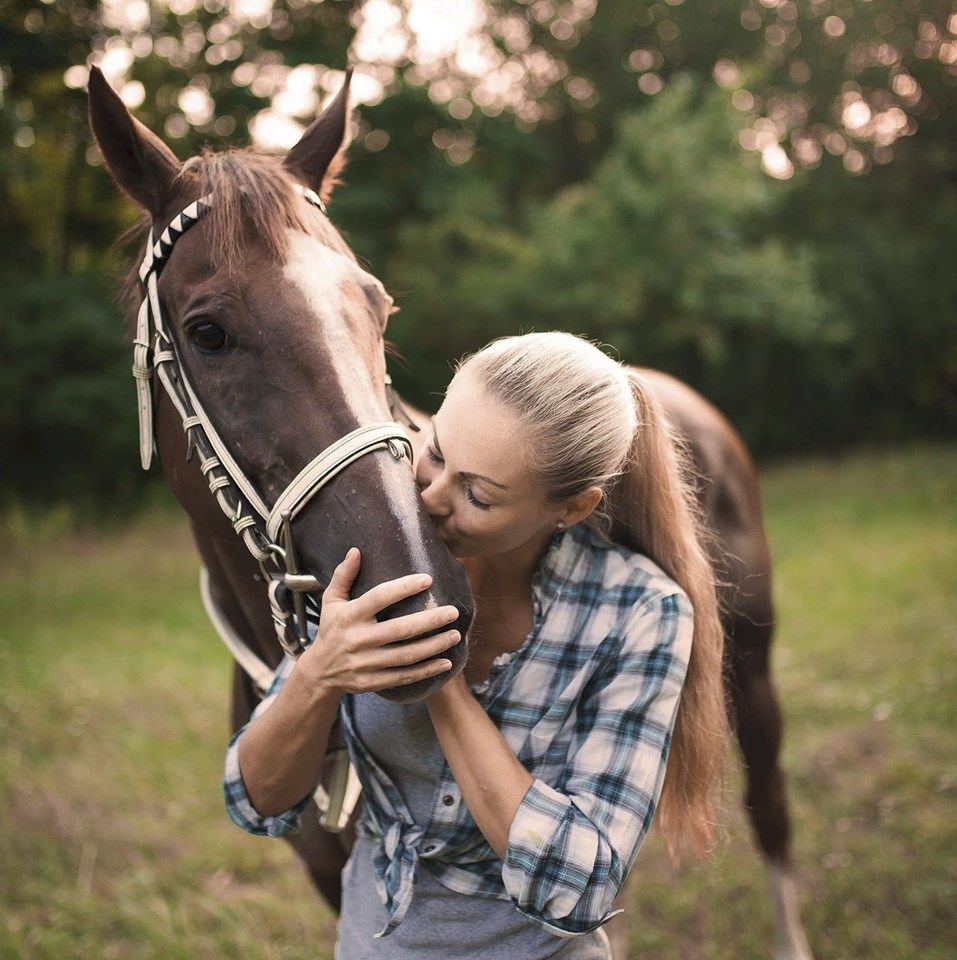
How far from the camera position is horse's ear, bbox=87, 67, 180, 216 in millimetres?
1816

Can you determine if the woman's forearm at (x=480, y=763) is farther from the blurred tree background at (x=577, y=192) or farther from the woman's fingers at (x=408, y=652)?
the blurred tree background at (x=577, y=192)

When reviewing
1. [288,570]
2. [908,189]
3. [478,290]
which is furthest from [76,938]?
[908,189]

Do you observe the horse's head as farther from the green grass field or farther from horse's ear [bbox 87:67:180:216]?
the green grass field

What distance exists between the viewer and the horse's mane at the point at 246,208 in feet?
5.54

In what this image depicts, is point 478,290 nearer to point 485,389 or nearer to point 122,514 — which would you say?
point 122,514

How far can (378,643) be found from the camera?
1243 mm

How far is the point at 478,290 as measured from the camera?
14039 mm

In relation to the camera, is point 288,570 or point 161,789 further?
point 161,789

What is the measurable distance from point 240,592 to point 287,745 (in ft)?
2.49

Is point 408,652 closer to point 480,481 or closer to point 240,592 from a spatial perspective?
point 480,481

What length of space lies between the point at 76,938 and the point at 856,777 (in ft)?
12.0

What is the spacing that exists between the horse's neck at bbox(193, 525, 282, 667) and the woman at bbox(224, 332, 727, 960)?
1.59 ft

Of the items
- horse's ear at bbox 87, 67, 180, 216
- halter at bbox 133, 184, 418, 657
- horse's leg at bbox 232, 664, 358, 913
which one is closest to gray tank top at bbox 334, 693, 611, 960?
halter at bbox 133, 184, 418, 657

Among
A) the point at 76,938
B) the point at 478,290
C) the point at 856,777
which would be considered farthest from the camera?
the point at 478,290
